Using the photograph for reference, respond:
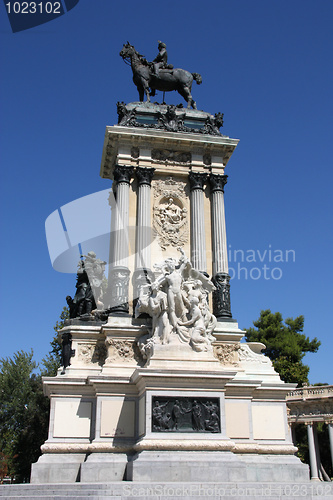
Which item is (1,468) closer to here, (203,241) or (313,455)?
(313,455)

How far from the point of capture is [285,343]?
42.0 m

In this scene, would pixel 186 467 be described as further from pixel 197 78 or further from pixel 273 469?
pixel 197 78

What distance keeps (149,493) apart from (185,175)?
39.1ft

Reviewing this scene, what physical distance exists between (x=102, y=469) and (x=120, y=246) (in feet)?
24.5

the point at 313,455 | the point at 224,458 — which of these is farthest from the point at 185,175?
the point at 313,455

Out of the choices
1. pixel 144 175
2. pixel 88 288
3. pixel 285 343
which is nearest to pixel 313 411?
pixel 285 343

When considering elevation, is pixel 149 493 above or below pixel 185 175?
below

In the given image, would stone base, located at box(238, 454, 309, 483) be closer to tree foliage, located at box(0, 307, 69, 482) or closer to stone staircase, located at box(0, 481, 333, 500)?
stone staircase, located at box(0, 481, 333, 500)

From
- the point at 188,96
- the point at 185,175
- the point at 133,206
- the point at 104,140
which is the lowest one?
the point at 133,206

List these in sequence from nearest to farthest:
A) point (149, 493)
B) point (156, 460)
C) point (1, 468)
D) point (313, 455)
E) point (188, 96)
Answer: point (149, 493)
point (156, 460)
point (188, 96)
point (313, 455)
point (1, 468)

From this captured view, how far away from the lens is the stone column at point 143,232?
1792 cm

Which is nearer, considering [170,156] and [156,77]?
[170,156]

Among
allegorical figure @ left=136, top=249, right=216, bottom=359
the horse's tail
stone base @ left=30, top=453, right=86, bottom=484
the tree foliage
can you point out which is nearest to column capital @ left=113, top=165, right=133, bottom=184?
allegorical figure @ left=136, top=249, right=216, bottom=359

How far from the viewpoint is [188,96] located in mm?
22250
